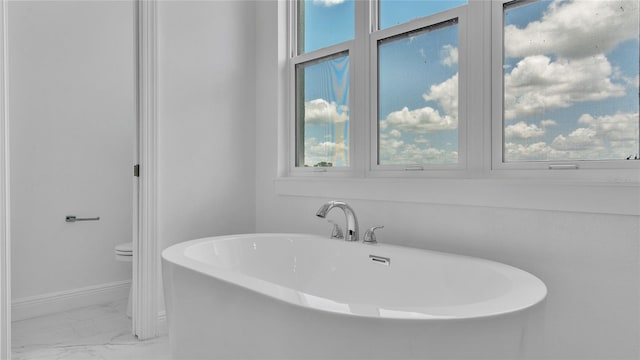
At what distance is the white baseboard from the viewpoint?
258cm

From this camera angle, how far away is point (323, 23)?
8.37ft

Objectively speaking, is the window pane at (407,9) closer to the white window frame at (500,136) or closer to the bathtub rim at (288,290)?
the white window frame at (500,136)

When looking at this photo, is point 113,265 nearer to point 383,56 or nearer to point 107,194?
point 107,194

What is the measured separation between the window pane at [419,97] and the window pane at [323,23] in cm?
32

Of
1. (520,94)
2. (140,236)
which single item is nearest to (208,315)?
(140,236)

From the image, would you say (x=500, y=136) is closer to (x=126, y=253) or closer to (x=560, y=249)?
(x=560, y=249)

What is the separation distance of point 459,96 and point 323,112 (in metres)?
0.90

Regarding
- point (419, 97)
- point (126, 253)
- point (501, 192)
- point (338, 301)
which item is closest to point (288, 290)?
point (338, 301)

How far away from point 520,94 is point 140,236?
2.00 meters

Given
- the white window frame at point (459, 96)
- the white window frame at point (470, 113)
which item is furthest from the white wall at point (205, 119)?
the white window frame at point (459, 96)

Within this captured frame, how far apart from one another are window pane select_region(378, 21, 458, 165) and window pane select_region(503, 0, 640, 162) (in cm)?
25

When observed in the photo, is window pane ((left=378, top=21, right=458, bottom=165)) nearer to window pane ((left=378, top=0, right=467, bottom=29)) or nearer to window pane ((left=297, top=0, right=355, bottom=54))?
window pane ((left=378, top=0, right=467, bottom=29))

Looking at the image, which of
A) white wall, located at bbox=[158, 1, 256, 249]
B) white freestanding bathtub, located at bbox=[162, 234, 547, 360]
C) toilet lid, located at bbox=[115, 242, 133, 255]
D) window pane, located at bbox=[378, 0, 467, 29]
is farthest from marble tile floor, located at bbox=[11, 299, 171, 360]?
window pane, located at bbox=[378, 0, 467, 29]

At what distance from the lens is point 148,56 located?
2.24 m
